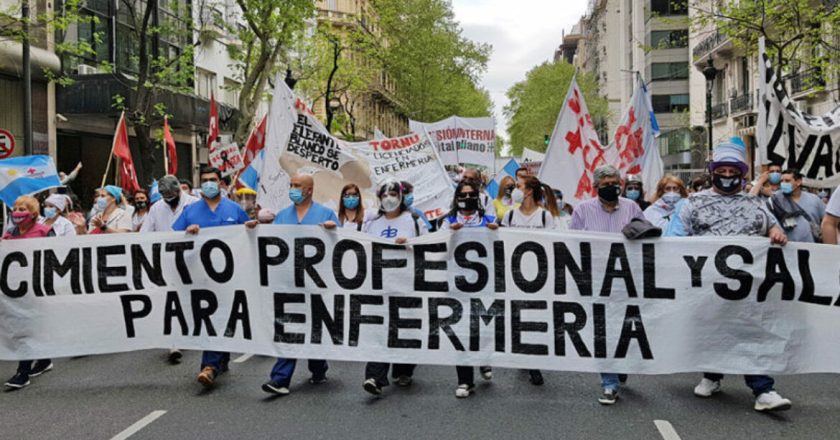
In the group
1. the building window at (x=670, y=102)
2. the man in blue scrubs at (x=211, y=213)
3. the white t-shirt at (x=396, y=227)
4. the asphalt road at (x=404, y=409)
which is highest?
the building window at (x=670, y=102)

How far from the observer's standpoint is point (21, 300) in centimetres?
753

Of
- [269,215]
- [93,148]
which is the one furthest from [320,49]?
[269,215]

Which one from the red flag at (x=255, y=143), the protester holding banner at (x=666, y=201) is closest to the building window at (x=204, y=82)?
the red flag at (x=255, y=143)

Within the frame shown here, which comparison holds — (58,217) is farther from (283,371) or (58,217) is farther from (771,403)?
(771,403)

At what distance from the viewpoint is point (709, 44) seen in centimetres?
4525

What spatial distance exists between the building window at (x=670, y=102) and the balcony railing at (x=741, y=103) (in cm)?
1821

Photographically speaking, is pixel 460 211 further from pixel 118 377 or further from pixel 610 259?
pixel 118 377

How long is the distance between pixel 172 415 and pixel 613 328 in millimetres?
3195

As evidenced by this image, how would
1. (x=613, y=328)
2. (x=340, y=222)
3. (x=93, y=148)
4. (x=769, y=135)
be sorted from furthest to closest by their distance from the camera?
(x=93, y=148), (x=769, y=135), (x=340, y=222), (x=613, y=328)

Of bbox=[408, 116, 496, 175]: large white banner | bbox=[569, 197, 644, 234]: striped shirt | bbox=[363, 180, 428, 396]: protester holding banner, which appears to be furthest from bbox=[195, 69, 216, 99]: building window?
bbox=[569, 197, 644, 234]: striped shirt

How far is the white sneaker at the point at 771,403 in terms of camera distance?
19.6 ft

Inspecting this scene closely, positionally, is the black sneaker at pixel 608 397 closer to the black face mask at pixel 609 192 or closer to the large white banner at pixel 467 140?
the black face mask at pixel 609 192

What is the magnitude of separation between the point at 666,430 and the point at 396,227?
275 cm

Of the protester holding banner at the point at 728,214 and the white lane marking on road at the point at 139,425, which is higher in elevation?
the protester holding banner at the point at 728,214
